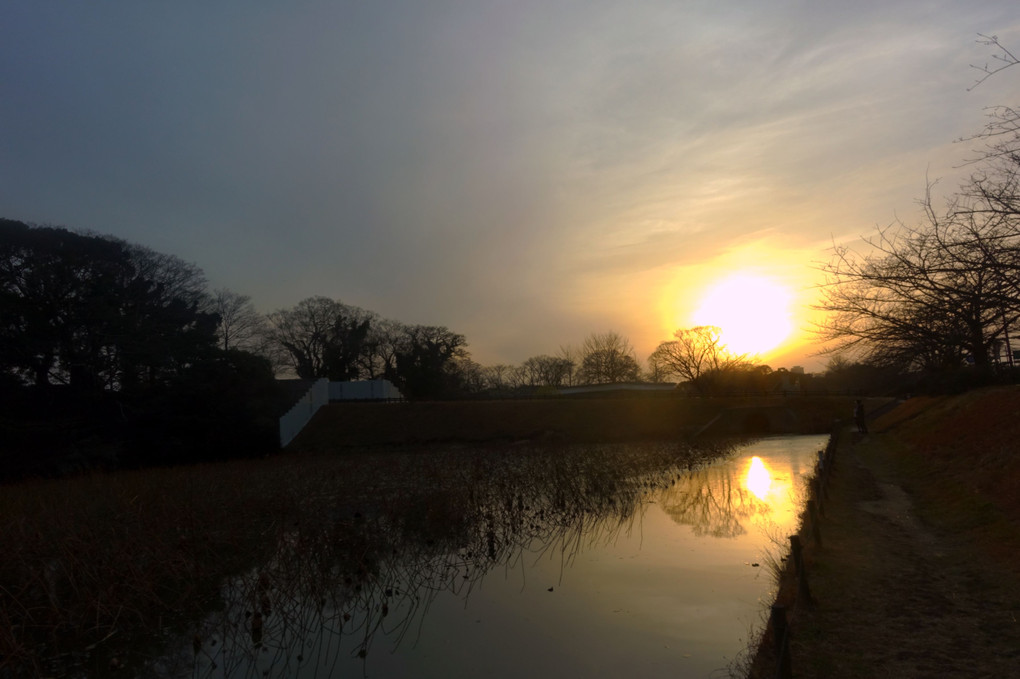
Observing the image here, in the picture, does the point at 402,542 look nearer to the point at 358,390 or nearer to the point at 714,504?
the point at 714,504

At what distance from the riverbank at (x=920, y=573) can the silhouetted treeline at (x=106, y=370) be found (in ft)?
120

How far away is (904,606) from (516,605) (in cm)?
525

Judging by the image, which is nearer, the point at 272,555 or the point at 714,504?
the point at 272,555

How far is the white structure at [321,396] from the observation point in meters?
50.5

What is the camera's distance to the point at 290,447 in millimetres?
49594

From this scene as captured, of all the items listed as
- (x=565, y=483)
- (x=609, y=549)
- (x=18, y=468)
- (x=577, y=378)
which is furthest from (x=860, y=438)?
(x=577, y=378)

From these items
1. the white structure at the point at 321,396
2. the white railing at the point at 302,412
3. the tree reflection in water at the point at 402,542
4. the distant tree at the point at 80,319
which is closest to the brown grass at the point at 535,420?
the white railing at the point at 302,412

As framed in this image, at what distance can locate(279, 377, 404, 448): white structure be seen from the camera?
166 feet

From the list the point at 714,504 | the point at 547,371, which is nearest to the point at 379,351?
the point at 547,371

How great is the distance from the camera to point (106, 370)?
40688 mm

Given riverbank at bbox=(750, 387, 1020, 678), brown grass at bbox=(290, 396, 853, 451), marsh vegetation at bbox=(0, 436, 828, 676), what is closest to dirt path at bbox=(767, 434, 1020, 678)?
riverbank at bbox=(750, 387, 1020, 678)

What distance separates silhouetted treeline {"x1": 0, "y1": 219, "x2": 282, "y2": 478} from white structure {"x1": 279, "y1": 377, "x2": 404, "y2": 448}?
2.34 metres

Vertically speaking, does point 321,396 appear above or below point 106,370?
below

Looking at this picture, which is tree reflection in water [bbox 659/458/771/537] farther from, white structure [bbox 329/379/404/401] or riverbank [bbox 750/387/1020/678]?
white structure [bbox 329/379/404/401]
